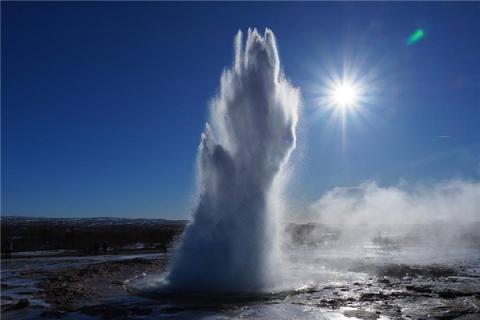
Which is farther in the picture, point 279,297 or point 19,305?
point 279,297

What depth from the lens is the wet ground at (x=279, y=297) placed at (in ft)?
38.0

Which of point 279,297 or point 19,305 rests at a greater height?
point 19,305

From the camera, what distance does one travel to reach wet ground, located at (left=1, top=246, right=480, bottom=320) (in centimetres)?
1159

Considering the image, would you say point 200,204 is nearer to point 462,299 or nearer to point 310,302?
point 310,302

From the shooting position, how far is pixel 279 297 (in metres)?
13.8

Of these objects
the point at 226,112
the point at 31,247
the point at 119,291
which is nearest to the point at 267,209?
the point at 226,112

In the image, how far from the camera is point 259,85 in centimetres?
1964

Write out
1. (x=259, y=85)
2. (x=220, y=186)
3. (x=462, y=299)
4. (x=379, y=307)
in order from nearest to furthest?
(x=379, y=307) < (x=462, y=299) < (x=220, y=186) < (x=259, y=85)

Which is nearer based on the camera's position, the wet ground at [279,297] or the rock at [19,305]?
the wet ground at [279,297]

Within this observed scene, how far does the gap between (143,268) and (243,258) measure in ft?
26.7

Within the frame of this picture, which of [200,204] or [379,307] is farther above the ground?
[200,204]

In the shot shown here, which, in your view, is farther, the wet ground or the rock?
the rock

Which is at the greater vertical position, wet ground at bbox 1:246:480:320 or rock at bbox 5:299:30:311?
rock at bbox 5:299:30:311

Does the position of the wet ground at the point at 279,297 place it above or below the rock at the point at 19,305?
below
